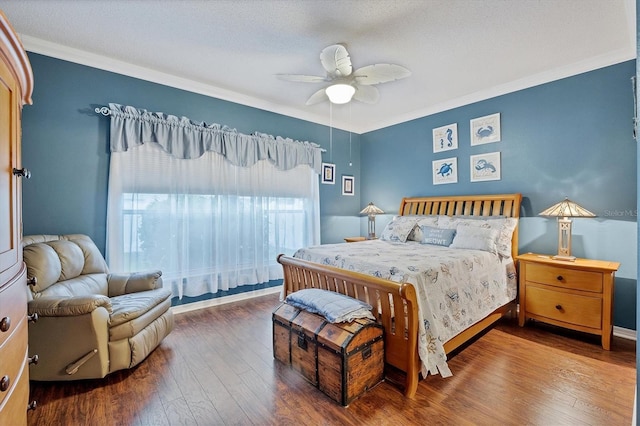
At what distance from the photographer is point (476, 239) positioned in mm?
3066

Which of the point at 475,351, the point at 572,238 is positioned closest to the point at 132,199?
the point at 475,351

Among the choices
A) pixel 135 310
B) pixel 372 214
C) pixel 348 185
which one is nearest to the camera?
pixel 135 310

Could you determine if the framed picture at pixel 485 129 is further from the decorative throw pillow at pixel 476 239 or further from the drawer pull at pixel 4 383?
the drawer pull at pixel 4 383

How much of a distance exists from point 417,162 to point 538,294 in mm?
2410

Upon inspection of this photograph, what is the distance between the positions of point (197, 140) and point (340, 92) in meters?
1.86

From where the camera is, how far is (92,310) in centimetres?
193

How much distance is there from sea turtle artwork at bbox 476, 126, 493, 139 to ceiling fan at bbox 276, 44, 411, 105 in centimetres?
181

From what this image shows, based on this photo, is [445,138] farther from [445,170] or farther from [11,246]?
[11,246]

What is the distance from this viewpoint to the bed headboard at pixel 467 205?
3401 millimetres

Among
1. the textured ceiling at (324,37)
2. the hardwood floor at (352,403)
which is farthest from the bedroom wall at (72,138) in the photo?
the hardwood floor at (352,403)

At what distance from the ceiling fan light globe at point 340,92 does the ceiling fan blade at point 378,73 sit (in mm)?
100

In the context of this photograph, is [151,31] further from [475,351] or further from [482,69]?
[475,351]

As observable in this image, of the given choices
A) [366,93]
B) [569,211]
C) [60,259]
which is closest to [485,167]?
[569,211]

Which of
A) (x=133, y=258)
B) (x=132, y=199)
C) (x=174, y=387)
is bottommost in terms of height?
(x=174, y=387)
